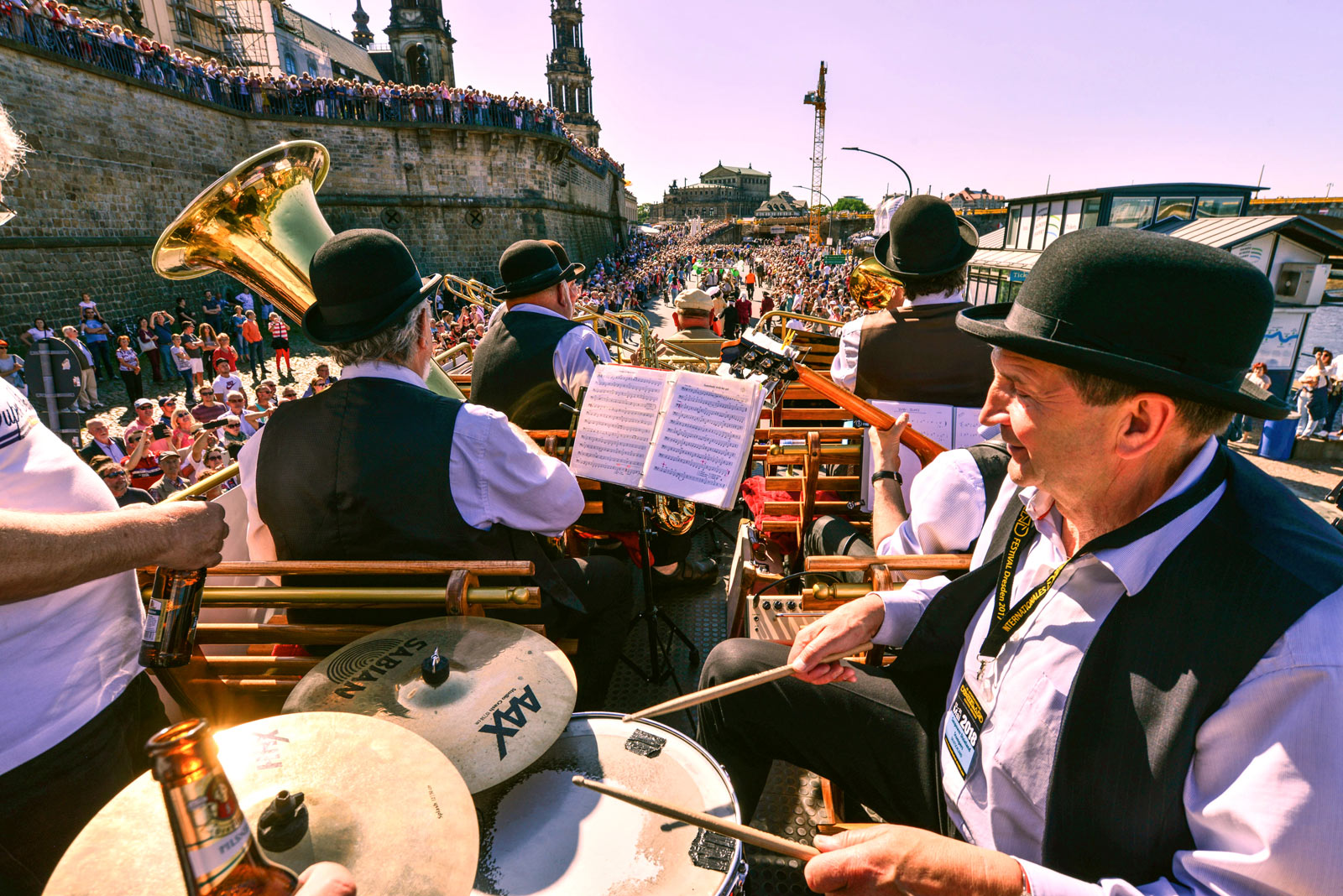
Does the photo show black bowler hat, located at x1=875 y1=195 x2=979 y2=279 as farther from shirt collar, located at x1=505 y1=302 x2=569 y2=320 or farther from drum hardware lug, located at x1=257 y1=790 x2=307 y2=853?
drum hardware lug, located at x1=257 y1=790 x2=307 y2=853

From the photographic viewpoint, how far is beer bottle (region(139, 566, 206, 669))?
5.22 ft

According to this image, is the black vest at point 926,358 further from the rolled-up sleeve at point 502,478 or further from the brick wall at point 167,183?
the brick wall at point 167,183

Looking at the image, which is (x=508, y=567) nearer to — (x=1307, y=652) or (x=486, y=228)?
(x=1307, y=652)

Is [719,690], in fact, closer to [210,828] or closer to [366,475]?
[210,828]

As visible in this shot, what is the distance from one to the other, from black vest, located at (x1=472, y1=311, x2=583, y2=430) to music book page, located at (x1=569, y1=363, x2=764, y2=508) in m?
1.21

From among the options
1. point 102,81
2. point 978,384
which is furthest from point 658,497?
point 102,81

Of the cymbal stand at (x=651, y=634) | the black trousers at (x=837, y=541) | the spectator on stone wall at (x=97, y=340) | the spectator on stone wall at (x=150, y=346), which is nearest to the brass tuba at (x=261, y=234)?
the cymbal stand at (x=651, y=634)

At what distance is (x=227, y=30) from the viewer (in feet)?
99.1

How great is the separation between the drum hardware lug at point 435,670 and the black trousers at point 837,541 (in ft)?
5.80

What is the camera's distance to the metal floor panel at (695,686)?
2.08 metres

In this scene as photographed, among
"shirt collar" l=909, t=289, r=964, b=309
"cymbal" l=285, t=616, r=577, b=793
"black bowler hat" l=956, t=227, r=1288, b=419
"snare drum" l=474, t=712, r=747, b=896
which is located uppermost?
"black bowler hat" l=956, t=227, r=1288, b=419

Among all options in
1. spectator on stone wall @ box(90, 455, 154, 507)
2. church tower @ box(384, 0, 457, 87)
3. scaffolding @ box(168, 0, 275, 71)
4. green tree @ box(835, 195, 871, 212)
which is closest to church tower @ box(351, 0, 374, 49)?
church tower @ box(384, 0, 457, 87)

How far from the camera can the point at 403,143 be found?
24.3m

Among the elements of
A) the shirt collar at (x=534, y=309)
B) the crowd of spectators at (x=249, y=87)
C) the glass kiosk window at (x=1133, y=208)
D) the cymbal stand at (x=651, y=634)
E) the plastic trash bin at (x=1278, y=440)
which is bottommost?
the plastic trash bin at (x=1278, y=440)
